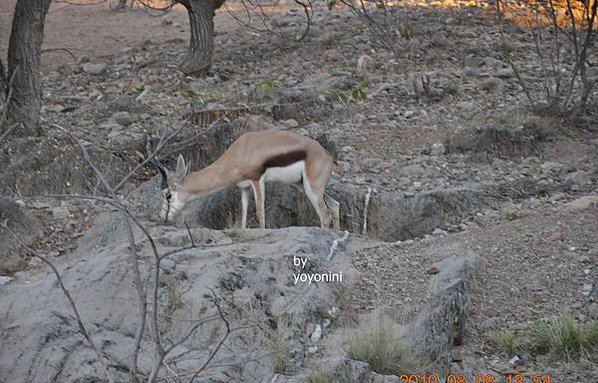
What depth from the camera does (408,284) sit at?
7.09 metres

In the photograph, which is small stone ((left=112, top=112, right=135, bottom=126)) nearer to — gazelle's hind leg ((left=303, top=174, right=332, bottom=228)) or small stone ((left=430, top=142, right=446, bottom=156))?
gazelle's hind leg ((left=303, top=174, right=332, bottom=228))

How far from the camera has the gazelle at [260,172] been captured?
30.8ft

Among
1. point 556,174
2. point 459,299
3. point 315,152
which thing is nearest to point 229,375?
point 459,299

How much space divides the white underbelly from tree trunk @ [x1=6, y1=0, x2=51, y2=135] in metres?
2.88

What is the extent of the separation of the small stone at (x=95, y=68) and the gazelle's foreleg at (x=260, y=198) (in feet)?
19.2

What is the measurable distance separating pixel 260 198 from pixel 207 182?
1.80 ft

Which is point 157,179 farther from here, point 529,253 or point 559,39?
point 559,39

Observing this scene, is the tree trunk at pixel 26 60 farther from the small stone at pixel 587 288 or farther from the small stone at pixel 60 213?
the small stone at pixel 587 288

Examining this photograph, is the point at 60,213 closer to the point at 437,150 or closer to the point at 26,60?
the point at 26,60

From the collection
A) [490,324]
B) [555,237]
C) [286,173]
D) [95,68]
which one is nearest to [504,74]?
[286,173]

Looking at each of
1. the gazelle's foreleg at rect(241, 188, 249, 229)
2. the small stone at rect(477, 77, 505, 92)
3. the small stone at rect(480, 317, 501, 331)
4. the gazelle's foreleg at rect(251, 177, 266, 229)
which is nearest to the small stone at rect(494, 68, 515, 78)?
the small stone at rect(477, 77, 505, 92)

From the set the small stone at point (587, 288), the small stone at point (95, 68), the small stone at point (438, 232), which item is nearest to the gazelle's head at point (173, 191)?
the small stone at point (438, 232)

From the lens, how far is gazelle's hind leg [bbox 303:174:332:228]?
9.49m

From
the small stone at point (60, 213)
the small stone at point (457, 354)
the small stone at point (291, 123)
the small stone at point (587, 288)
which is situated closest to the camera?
the small stone at point (457, 354)
